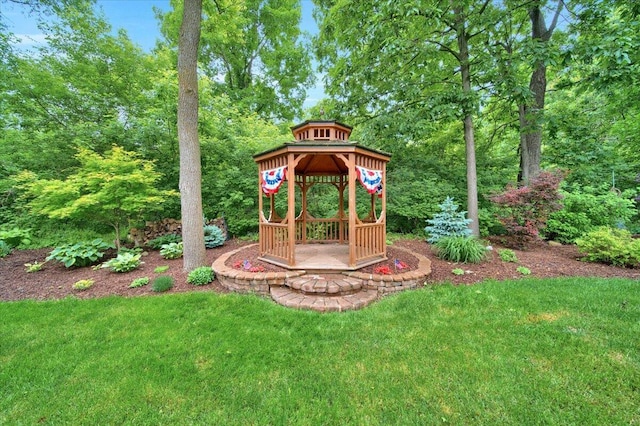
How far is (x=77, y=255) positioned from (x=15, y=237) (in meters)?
3.81

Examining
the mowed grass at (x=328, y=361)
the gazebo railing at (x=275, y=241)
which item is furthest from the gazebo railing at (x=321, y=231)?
the mowed grass at (x=328, y=361)

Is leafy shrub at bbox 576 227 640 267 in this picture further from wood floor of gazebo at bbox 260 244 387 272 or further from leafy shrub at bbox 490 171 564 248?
wood floor of gazebo at bbox 260 244 387 272

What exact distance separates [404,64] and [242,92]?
11.4 m

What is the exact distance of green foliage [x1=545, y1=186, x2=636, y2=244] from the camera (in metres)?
6.52

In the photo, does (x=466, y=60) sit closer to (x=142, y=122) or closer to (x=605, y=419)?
(x=605, y=419)

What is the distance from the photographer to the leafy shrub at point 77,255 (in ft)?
17.3

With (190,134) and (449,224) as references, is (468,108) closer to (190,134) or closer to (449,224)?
(449,224)

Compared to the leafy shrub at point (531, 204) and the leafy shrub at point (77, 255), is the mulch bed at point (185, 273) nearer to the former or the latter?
the leafy shrub at point (77, 255)

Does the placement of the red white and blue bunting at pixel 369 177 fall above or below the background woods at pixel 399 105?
below

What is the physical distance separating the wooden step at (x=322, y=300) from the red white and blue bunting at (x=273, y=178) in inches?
75.1

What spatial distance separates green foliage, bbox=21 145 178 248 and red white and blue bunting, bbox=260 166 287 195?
2.90 meters

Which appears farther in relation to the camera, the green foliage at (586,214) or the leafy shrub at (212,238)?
the leafy shrub at (212,238)

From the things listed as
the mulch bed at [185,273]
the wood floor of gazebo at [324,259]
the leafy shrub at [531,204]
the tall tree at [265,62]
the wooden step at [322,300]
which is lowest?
the wooden step at [322,300]

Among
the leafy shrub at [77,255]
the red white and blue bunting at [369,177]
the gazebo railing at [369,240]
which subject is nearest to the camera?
the red white and blue bunting at [369,177]
